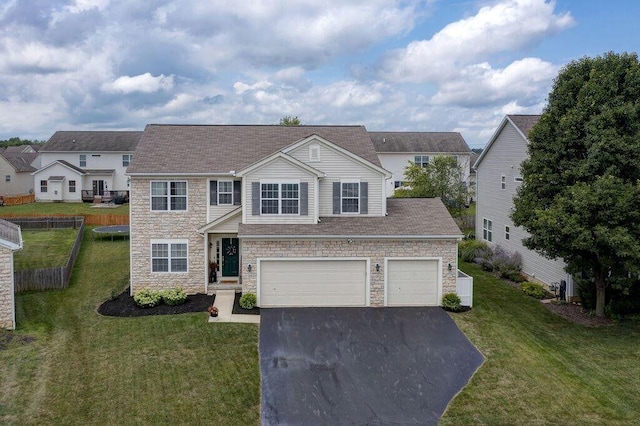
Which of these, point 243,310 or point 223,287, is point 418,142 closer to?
point 223,287

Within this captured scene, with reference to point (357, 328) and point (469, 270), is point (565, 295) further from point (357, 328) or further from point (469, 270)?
point (357, 328)

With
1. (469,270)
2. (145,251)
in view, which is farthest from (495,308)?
(145,251)

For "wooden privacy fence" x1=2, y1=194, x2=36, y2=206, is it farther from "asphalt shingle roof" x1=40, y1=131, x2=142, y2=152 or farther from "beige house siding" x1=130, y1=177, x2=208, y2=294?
"beige house siding" x1=130, y1=177, x2=208, y2=294

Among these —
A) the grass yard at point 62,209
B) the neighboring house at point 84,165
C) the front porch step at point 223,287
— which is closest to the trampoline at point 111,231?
the grass yard at point 62,209

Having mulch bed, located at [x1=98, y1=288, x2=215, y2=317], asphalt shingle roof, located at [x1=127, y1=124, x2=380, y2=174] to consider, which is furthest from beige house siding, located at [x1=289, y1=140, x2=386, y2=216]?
mulch bed, located at [x1=98, y1=288, x2=215, y2=317]

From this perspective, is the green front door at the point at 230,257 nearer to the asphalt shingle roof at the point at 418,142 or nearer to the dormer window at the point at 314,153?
the dormer window at the point at 314,153

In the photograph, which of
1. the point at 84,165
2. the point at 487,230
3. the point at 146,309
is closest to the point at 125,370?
the point at 146,309
